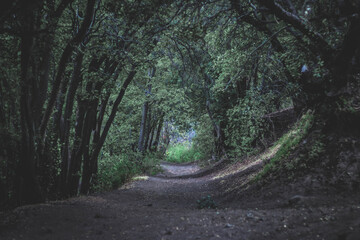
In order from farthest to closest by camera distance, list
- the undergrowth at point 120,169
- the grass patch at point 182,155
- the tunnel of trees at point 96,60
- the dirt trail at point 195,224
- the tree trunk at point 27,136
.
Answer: the grass patch at point 182,155, the undergrowth at point 120,169, the tunnel of trees at point 96,60, the tree trunk at point 27,136, the dirt trail at point 195,224

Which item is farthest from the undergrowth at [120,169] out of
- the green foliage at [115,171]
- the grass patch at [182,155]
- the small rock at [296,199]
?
the grass patch at [182,155]

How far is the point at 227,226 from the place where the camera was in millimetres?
3957

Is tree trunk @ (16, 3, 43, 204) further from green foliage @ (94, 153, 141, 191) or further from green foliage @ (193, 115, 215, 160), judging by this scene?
green foliage @ (193, 115, 215, 160)

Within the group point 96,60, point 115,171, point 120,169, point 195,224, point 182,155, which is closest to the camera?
point 195,224

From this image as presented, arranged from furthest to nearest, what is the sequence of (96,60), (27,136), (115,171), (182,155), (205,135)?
1. (182,155)
2. (205,135)
3. (115,171)
4. (96,60)
5. (27,136)

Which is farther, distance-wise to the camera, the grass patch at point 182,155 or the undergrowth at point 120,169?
the grass patch at point 182,155

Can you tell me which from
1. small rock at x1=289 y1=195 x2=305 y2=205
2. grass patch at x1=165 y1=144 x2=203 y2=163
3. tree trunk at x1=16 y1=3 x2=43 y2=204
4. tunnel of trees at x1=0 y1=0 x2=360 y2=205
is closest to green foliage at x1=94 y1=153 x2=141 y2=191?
tunnel of trees at x1=0 y1=0 x2=360 y2=205

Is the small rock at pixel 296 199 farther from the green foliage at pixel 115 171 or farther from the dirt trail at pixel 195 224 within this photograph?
the green foliage at pixel 115 171

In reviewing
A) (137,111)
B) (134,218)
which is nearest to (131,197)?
(134,218)

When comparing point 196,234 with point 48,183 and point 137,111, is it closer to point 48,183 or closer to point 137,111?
point 48,183

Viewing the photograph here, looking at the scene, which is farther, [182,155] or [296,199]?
[182,155]

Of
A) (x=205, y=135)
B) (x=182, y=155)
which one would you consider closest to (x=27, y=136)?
(x=205, y=135)

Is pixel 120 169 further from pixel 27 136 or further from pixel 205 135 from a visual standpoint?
pixel 27 136

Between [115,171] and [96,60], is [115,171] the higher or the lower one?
the lower one
